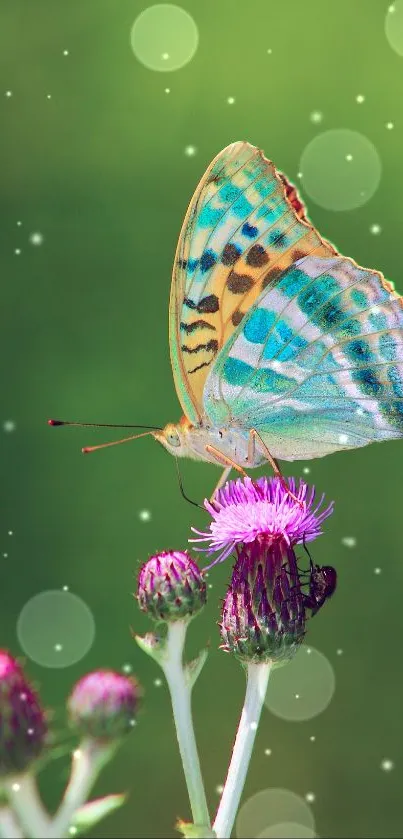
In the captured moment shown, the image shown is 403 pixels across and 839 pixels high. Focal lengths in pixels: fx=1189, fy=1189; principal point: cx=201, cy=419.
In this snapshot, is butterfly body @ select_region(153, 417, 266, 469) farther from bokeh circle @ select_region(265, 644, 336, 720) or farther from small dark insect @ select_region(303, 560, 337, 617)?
bokeh circle @ select_region(265, 644, 336, 720)

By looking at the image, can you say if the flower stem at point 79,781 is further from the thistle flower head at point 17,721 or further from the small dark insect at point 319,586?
the small dark insect at point 319,586

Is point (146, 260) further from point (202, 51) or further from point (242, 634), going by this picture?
point (242, 634)

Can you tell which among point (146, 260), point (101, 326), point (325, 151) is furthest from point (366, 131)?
point (101, 326)

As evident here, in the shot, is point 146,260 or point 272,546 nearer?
point 272,546

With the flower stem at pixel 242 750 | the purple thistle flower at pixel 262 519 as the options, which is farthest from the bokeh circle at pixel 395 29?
the flower stem at pixel 242 750

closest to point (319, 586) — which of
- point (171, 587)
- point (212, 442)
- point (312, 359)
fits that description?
point (171, 587)

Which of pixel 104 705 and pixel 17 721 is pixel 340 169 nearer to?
pixel 104 705
